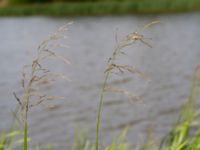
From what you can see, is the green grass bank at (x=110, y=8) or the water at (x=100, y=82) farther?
the green grass bank at (x=110, y=8)

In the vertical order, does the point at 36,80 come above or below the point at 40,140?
above

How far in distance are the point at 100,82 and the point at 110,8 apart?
53.0ft

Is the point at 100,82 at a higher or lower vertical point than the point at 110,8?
higher

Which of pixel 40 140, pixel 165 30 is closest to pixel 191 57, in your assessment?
pixel 165 30

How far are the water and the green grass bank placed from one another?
390cm

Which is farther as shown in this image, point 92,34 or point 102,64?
point 92,34

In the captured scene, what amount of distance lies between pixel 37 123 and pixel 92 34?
11253 millimetres

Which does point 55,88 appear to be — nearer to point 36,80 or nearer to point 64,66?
point 64,66

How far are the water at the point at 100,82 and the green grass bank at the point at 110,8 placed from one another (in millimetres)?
3897

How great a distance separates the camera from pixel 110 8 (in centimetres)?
2561

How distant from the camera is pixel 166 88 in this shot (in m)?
8.98

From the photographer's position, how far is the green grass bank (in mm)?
23578

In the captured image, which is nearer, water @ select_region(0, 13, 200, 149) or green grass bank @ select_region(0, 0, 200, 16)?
water @ select_region(0, 13, 200, 149)

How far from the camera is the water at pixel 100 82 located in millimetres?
6810
